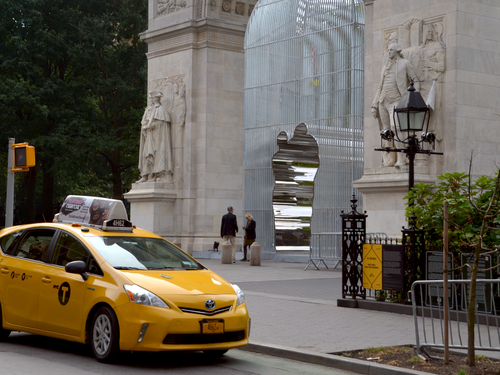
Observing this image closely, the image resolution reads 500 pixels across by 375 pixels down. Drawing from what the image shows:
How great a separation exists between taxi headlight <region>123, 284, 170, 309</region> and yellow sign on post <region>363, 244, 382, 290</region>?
5573 millimetres

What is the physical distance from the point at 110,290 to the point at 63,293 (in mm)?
822

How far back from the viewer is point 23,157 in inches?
597

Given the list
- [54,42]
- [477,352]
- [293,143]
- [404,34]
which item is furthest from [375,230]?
[54,42]

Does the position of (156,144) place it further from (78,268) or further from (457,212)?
(78,268)

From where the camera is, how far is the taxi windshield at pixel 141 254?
866cm

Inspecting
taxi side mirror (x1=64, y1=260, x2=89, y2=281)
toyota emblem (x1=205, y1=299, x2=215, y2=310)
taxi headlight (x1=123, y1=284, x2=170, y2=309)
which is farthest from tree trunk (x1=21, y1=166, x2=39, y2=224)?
toyota emblem (x1=205, y1=299, x2=215, y2=310)

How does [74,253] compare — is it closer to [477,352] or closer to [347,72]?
[477,352]

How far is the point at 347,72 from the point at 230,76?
6387 mm

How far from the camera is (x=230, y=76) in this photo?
27891mm

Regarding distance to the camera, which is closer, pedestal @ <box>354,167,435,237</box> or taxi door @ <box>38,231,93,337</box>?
taxi door @ <box>38,231,93,337</box>

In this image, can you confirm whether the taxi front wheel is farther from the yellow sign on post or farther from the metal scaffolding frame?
the metal scaffolding frame

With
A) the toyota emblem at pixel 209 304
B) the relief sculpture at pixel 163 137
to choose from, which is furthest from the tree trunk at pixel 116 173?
the toyota emblem at pixel 209 304

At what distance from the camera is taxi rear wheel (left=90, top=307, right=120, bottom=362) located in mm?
7895

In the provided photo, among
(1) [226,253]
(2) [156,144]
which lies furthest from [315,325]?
(2) [156,144]
